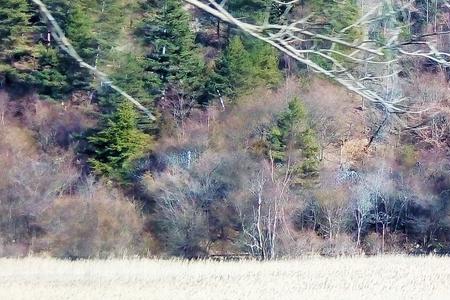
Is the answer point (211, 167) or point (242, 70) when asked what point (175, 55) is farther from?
point (211, 167)

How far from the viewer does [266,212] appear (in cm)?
2030

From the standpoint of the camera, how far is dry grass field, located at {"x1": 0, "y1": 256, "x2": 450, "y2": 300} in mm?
11141

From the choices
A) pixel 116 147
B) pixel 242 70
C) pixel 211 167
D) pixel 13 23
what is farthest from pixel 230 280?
pixel 242 70

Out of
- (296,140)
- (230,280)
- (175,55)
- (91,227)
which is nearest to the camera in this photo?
(230,280)

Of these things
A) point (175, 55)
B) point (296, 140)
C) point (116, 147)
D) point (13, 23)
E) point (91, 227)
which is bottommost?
point (91, 227)

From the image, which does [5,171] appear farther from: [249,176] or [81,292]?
[81,292]

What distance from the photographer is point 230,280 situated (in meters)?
12.4

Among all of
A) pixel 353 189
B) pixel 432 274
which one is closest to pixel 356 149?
pixel 353 189

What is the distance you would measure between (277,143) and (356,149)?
9.75 ft

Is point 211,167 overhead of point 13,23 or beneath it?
beneath

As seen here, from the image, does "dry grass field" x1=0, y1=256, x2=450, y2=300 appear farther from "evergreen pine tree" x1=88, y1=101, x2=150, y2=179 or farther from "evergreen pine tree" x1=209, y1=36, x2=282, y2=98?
"evergreen pine tree" x1=209, y1=36, x2=282, y2=98

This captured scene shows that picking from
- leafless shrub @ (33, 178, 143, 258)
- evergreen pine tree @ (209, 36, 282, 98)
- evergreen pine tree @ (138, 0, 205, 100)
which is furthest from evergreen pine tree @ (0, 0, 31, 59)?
evergreen pine tree @ (209, 36, 282, 98)

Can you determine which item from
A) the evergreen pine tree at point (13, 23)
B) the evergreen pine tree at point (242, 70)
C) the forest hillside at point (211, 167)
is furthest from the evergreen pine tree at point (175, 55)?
the evergreen pine tree at point (13, 23)

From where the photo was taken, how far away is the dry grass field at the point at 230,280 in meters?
11.1
